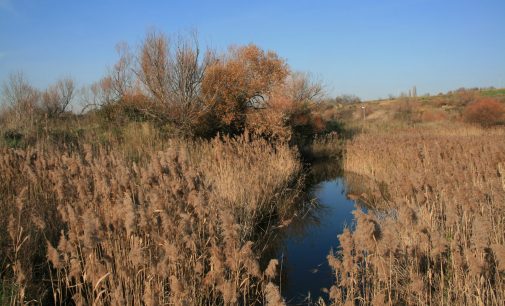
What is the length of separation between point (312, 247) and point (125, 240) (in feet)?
13.0

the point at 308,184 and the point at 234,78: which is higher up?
the point at 234,78

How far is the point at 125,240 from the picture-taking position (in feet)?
12.7

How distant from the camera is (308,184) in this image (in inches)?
531

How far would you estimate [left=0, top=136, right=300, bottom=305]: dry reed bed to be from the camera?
3010 mm

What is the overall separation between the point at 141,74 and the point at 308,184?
22.3 ft

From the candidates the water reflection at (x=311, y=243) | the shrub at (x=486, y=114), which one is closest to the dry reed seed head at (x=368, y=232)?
the water reflection at (x=311, y=243)

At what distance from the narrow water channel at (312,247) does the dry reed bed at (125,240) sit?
29.1 inches

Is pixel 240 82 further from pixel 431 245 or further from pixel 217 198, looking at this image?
pixel 431 245

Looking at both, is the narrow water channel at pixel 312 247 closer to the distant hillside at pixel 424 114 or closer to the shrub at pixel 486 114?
the shrub at pixel 486 114

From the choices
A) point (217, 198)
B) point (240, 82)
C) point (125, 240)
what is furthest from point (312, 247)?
point (240, 82)

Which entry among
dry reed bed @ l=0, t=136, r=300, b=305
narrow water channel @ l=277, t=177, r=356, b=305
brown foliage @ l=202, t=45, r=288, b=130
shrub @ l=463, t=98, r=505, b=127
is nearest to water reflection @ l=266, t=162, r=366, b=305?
narrow water channel @ l=277, t=177, r=356, b=305

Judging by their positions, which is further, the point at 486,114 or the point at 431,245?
the point at 486,114

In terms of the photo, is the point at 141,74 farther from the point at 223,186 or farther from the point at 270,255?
the point at 270,255

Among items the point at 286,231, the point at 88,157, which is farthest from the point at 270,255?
the point at 88,157
